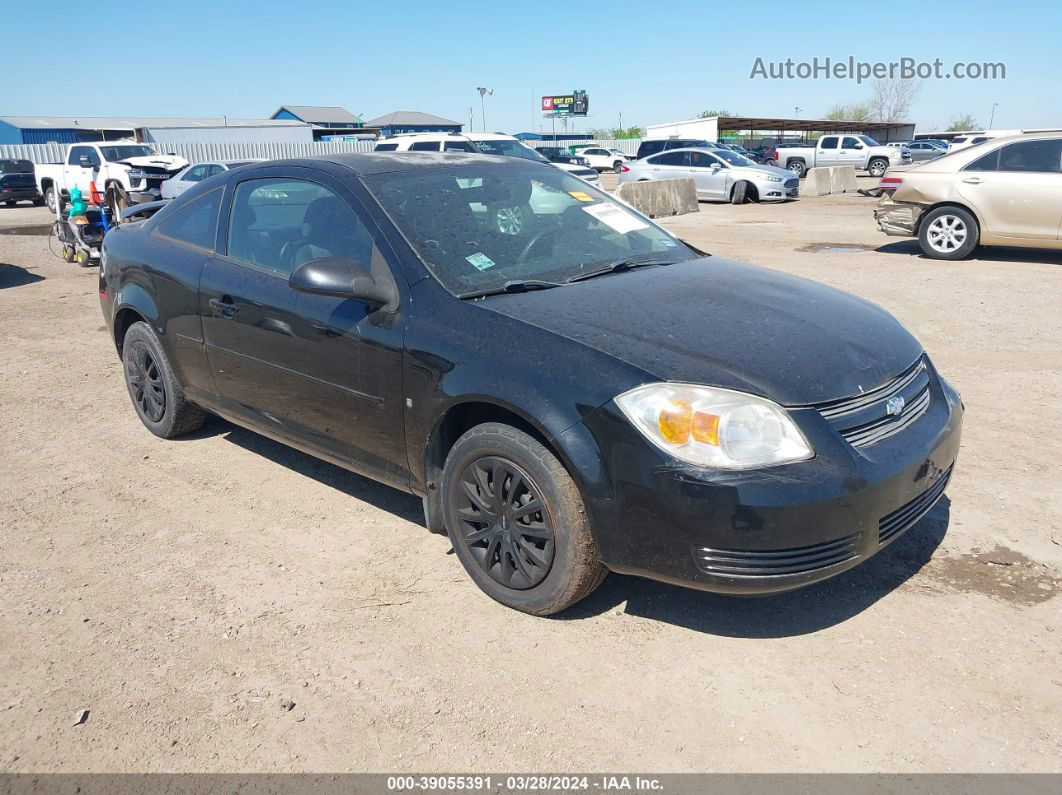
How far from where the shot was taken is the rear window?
1045 inches

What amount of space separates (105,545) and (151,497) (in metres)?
0.54

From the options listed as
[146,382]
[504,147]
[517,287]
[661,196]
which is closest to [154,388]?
[146,382]

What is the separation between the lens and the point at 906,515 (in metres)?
2.99

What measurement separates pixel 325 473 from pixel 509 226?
1.80 meters

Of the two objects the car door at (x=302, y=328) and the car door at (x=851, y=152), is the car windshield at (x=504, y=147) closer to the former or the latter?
the car door at (x=302, y=328)

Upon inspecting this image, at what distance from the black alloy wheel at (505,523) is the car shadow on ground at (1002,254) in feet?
33.0

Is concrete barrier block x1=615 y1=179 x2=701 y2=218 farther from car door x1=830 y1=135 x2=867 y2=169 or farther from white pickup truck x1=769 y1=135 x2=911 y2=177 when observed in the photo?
car door x1=830 y1=135 x2=867 y2=169

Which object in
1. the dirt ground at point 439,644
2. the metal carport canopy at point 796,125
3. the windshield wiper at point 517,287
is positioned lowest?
the dirt ground at point 439,644

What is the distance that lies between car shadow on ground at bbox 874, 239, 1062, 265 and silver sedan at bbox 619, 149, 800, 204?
986 centimetres

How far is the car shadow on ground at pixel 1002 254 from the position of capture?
11.1 metres

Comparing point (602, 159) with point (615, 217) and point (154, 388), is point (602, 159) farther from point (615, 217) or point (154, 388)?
point (615, 217)

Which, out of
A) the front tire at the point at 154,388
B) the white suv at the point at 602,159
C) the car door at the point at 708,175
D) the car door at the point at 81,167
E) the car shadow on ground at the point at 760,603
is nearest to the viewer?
the car shadow on ground at the point at 760,603

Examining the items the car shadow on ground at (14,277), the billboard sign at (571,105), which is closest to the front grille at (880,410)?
the car shadow on ground at (14,277)

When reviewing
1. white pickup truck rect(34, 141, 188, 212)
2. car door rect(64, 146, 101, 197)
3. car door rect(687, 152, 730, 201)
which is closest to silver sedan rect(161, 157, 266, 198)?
white pickup truck rect(34, 141, 188, 212)
